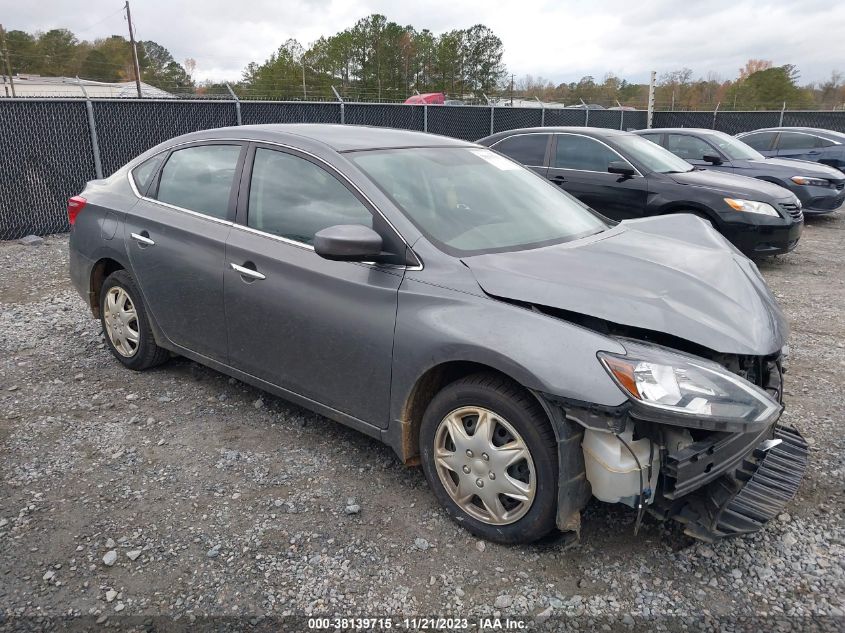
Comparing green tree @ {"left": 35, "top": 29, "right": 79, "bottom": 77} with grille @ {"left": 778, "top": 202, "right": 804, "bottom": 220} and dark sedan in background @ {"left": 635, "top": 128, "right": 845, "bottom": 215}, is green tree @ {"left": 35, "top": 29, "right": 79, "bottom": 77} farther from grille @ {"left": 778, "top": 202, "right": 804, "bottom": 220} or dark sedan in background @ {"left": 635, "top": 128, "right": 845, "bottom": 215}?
grille @ {"left": 778, "top": 202, "right": 804, "bottom": 220}

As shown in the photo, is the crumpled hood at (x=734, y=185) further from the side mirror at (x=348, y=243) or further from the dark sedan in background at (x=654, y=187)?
the side mirror at (x=348, y=243)

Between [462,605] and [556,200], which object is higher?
[556,200]

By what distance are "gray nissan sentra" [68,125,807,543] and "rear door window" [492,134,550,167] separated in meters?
4.61

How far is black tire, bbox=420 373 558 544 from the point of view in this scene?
251 centimetres

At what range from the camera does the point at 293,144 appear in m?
3.50

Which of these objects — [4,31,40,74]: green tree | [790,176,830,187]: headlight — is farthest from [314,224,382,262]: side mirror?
[4,31,40,74]: green tree

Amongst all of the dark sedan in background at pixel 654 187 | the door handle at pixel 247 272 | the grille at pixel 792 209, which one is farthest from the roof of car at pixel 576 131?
the door handle at pixel 247 272

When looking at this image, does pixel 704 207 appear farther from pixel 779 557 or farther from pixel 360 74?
pixel 360 74

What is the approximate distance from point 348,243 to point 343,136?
1.06 metres

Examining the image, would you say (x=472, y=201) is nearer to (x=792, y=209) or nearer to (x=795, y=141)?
(x=792, y=209)

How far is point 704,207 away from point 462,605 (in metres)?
6.43

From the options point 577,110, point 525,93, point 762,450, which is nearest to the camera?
point 762,450

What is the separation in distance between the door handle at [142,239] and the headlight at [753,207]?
629 cm

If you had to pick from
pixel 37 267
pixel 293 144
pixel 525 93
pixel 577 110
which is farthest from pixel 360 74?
pixel 293 144
